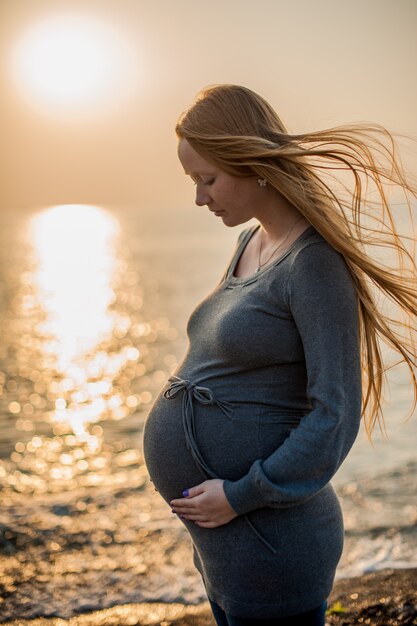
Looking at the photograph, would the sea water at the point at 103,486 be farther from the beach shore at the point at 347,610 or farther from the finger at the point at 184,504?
the finger at the point at 184,504

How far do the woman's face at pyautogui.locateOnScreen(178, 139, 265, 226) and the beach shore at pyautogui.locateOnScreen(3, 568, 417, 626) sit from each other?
2.19 meters

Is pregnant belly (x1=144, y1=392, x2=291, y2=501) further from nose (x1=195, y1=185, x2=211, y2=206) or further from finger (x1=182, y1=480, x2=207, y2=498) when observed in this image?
nose (x1=195, y1=185, x2=211, y2=206)

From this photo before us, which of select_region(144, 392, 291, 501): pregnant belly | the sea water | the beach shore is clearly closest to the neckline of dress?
select_region(144, 392, 291, 501): pregnant belly

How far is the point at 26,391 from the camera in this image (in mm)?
14695

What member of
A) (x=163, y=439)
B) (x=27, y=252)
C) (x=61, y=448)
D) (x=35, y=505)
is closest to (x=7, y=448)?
(x=61, y=448)

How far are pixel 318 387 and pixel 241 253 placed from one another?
0.61 meters

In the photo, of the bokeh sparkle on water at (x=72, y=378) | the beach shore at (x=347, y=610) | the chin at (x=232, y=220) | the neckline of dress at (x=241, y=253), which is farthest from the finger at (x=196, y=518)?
the bokeh sparkle on water at (x=72, y=378)

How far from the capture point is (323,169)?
197 cm

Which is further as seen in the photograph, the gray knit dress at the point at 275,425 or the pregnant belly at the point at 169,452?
the pregnant belly at the point at 169,452

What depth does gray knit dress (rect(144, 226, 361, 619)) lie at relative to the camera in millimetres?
1783

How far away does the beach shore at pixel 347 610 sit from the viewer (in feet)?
11.1

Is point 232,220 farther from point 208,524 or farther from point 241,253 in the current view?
point 208,524

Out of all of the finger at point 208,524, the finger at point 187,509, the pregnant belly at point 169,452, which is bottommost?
the finger at point 208,524

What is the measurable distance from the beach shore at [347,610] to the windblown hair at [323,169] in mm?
1836
